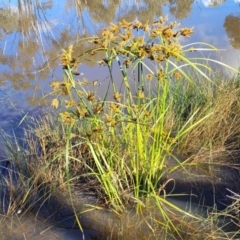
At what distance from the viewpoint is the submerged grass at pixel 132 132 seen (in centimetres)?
203

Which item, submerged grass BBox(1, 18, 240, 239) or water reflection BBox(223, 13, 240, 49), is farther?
water reflection BBox(223, 13, 240, 49)

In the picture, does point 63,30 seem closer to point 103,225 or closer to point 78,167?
point 78,167

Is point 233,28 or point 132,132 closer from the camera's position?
point 132,132

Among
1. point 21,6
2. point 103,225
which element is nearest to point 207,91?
point 103,225

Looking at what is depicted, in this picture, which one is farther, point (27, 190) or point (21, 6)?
point (21, 6)

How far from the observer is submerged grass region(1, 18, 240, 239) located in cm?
203

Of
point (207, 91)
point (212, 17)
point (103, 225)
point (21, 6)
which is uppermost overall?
point (21, 6)

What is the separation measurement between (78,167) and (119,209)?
535 mm

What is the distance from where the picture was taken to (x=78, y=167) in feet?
9.50

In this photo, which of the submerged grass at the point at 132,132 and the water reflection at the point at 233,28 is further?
the water reflection at the point at 233,28

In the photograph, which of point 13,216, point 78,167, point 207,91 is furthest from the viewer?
point 207,91

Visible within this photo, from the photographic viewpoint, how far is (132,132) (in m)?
2.54

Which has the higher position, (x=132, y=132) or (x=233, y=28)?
(x=233, y=28)

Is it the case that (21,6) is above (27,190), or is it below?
above
